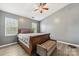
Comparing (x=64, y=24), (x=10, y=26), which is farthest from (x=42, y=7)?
(x=10, y=26)

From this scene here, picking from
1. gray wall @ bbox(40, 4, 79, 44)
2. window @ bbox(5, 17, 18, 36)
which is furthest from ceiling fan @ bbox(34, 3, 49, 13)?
window @ bbox(5, 17, 18, 36)

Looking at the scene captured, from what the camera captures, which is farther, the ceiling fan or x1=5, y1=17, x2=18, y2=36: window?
the ceiling fan

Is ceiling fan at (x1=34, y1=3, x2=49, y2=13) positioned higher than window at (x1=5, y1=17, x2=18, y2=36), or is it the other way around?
ceiling fan at (x1=34, y1=3, x2=49, y2=13)

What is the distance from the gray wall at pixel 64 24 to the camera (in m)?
1.77

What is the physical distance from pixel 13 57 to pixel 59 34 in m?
1.53

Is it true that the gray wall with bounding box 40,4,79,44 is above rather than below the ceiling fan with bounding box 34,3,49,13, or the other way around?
below

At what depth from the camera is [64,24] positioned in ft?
6.70

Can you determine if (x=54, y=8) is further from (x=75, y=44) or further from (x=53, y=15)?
(x=75, y=44)

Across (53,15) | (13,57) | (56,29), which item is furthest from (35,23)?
(13,57)

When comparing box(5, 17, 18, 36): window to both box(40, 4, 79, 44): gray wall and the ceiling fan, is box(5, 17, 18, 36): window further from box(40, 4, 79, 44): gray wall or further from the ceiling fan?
the ceiling fan

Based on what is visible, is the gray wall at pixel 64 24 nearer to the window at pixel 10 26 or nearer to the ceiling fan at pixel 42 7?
the ceiling fan at pixel 42 7

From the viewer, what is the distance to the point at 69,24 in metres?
2.23

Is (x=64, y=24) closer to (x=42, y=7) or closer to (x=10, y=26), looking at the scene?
(x=42, y=7)

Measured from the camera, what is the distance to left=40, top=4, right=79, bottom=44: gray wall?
177cm
